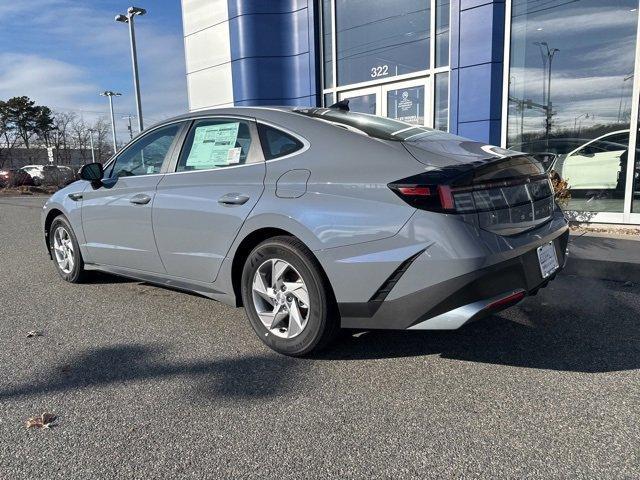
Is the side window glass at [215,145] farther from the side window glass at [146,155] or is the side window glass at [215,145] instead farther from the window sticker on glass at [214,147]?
the side window glass at [146,155]

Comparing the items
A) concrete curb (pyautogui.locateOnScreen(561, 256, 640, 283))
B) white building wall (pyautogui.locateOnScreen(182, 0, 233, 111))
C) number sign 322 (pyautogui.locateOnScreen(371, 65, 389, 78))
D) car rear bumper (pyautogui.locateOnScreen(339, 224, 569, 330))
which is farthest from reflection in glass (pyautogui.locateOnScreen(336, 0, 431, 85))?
car rear bumper (pyautogui.locateOnScreen(339, 224, 569, 330))

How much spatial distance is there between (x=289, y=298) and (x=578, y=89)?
676 cm

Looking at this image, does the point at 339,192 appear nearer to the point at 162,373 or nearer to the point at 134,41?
the point at 162,373

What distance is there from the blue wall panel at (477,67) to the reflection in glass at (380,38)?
3.07 feet

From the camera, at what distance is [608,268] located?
509 centimetres

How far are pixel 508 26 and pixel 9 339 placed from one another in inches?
303

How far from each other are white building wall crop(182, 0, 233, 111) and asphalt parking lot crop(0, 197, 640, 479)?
28.5ft

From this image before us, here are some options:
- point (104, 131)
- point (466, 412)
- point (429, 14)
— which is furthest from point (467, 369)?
point (104, 131)

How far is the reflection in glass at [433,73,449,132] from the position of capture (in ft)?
29.2

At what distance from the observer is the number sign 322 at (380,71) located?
387 inches

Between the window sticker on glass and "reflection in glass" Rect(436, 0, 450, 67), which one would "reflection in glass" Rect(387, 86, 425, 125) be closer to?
"reflection in glass" Rect(436, 0, 450, 67)

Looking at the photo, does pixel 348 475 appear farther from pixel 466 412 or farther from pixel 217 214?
pixel 217 214

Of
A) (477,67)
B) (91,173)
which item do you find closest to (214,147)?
(91,173)

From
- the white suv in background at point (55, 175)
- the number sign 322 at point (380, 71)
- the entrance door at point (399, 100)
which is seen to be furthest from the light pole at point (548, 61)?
the white suv in background at point (55, 175)
